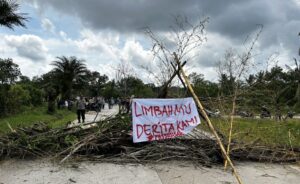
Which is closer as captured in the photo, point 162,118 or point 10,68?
point 162,118

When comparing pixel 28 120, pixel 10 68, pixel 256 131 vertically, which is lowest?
pixel 256 131

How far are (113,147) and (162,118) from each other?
128 centimetres

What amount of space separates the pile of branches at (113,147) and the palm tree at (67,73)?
39.5m

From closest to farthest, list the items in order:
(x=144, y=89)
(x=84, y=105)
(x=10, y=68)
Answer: (x=144, y=89)
(x=84, y=105)
(x=10, y=68)

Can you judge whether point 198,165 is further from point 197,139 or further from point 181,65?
point 181,65

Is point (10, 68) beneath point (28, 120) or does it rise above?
above

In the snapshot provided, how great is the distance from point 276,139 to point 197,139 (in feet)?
7.29

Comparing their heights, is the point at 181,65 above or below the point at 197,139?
above

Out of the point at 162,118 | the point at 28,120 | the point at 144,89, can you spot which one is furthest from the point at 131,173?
the point at 28,120

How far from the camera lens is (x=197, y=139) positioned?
9023 millimetres

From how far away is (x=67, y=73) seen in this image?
47812 millimetres

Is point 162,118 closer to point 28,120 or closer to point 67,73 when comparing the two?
point 28,120

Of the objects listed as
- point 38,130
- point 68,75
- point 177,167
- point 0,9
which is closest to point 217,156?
point 177,167

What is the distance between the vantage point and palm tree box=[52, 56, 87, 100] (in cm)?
4791
